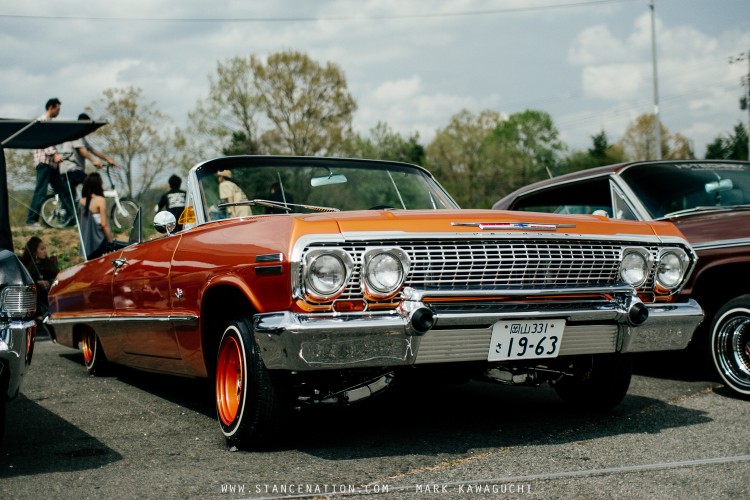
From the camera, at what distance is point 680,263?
431 centimetres

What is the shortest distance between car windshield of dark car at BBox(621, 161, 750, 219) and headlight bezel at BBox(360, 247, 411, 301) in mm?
3085

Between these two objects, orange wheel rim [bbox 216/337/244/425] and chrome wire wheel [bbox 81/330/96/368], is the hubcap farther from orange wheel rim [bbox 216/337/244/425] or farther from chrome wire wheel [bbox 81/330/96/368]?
chrome wire wheel [bbox 81/330/96/368]

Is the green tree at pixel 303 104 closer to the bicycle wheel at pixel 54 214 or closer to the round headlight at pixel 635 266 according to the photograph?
the bicycle wheel at pixel 54 214

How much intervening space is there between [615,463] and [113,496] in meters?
2.06

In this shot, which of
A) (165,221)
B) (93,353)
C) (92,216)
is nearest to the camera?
(165,221)

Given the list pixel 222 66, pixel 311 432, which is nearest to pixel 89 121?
pixel 311 432

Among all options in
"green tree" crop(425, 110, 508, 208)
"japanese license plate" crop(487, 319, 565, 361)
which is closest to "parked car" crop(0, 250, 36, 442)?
"japanese license plate" crop(487, 319, 565, 361)

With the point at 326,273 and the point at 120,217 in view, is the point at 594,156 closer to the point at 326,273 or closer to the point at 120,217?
the point at 120,217

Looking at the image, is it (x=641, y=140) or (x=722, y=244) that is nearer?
(x=722, y=244)

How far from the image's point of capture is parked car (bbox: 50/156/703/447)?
347cm

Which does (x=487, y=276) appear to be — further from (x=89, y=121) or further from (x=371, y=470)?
(x=89, y=121)

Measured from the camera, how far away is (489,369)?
404cm

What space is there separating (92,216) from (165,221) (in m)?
3.45

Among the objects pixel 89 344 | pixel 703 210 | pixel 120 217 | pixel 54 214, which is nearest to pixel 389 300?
pixel 703 210
